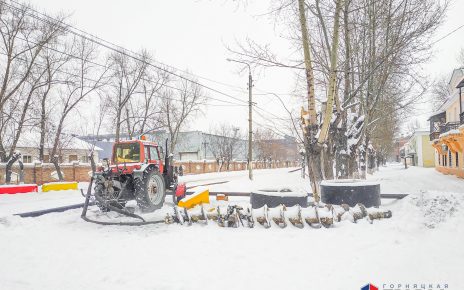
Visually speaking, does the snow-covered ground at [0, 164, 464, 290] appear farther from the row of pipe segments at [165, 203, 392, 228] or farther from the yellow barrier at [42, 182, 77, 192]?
the yellow barrier at [42, 182, 77, 192]

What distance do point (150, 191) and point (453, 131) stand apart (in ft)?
68.4

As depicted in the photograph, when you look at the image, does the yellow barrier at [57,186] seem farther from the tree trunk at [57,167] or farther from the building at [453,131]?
the building at [453,131]

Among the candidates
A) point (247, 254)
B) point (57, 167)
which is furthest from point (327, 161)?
point (57, 167)

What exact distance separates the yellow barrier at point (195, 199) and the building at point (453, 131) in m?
17.8

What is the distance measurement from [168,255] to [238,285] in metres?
1.47

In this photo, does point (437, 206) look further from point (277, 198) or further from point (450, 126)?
point (450, 126)

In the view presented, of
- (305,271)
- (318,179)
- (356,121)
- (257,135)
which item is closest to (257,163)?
(257,135)

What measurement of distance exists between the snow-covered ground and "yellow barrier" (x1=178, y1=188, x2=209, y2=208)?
0.97 metres

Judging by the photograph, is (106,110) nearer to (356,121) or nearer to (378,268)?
(356,121)

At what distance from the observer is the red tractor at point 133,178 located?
25.4 ft

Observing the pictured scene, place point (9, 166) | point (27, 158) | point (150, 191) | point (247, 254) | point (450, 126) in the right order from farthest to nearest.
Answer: point (27, 158)
point (450, 126)
point (9, 166)
point (150, 191)
point (247, 254)

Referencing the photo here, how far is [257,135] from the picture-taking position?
231ft

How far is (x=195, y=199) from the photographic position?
7.70 meters

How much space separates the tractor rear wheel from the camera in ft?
26.7
